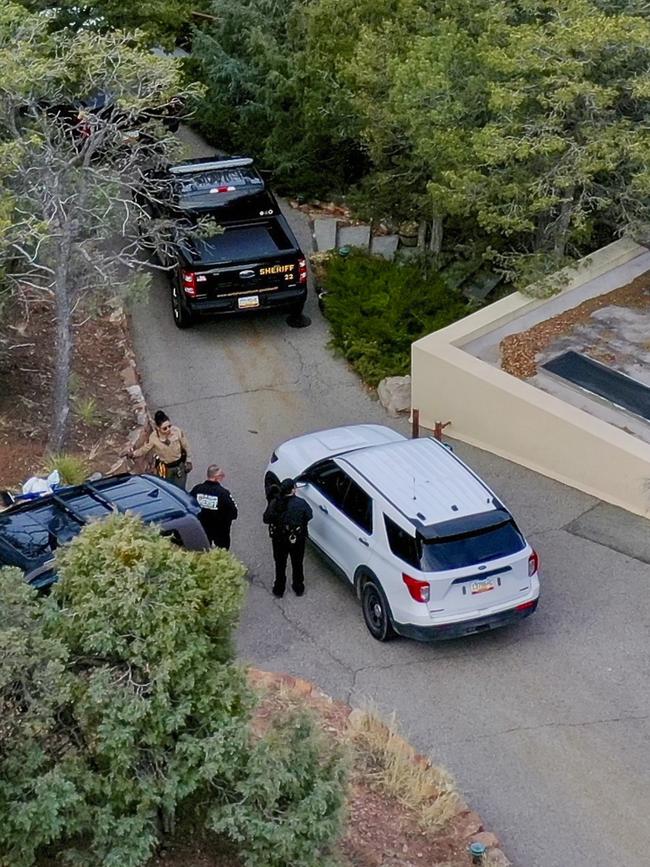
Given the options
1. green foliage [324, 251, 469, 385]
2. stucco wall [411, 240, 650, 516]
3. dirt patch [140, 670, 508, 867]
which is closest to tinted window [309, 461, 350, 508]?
dirt patch [140, 670, 508, 867]

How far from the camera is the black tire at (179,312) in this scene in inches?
667

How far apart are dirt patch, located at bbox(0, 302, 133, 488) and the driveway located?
97 cm

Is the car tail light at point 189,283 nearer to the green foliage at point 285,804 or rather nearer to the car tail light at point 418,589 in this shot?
the car tail light at point 418,589

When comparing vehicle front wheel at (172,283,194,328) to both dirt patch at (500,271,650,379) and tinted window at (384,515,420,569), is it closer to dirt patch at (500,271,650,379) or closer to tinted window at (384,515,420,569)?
dirt patch at (500,271,650,379)

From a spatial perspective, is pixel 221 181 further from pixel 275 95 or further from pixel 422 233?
pixel 275 95

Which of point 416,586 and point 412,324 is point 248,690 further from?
point 412,324

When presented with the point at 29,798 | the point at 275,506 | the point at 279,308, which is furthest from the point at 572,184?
the point at 29,798

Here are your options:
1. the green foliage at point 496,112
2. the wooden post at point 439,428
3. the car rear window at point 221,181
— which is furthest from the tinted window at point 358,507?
the car rear window at point 221,181

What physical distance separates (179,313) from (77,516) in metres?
Answer: 7.37

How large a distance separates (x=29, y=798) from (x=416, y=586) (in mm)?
4657

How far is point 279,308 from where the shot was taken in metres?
16.9

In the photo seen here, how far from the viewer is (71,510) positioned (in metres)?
10.4

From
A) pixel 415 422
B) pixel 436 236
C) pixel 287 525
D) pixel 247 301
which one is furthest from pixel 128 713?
pixel 436 236

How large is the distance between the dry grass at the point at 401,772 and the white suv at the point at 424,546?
1336 mm
